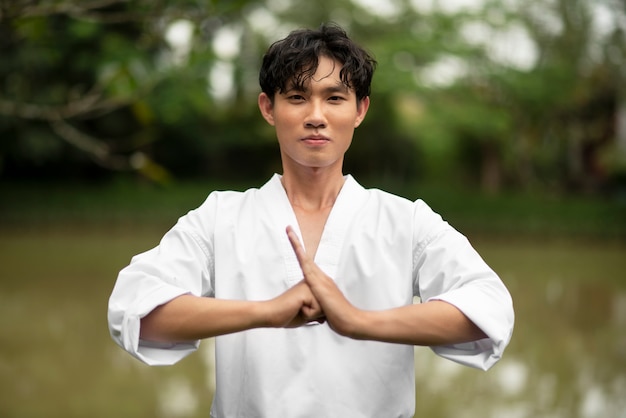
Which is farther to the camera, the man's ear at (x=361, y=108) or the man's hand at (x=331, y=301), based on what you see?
the man's ear at (x=361, y=108)

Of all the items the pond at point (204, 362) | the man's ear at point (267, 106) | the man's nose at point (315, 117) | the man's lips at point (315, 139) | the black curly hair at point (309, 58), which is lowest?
the pond at point (204, 362)

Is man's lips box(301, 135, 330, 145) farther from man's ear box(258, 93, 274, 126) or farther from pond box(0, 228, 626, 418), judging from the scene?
pond box(0, 228, 626, 418)

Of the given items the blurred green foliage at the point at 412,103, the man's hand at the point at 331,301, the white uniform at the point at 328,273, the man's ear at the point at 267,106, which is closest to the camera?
the man's hand at the point at 331,301

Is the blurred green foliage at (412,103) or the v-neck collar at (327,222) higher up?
the blurred green foliage at (412,103)

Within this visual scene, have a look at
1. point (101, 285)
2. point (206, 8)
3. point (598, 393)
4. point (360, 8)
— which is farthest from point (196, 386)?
point (360, 8)

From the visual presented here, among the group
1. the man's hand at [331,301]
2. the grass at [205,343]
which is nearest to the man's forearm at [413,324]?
the man's hand at [331,301]

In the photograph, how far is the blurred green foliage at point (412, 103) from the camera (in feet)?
46.1

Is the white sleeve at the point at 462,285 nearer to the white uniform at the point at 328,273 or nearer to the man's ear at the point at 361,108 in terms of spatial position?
the white uniform at the point at 328,273

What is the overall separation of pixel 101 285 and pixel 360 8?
1144 cm

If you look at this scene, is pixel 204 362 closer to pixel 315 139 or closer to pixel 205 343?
pixel 205 343

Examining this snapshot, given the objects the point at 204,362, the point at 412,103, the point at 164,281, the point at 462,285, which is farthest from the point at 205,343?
the point at 412,103

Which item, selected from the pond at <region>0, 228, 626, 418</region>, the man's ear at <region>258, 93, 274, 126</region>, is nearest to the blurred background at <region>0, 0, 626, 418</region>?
the pond at <region>0, 228, 626, 418</region>

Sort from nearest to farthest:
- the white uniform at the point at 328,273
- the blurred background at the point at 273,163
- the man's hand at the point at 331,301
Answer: the man's hand at the point at 331,301 → the white uniform at the point at 328,273 → the blurred background at the point at 273,163

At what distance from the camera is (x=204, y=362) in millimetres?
5152
